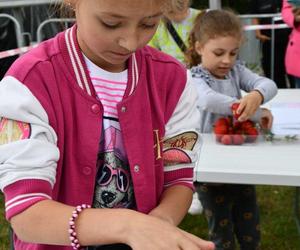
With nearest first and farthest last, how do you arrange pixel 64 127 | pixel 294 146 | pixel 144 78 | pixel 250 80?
1. pixel 64 127
2. pixel 144 78
3. pixel 294 146
4. pixel 250 80

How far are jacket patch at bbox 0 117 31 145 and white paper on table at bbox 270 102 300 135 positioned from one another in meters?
1.19

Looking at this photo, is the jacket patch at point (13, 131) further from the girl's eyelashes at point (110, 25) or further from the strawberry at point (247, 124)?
the strawberry at point (247, 124)

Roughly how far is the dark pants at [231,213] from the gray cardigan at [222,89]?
0.83 ft

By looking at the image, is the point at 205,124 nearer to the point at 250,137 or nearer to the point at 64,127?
the point at 250,137

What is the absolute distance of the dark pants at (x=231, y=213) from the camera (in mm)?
1986

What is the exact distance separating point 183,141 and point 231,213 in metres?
1.18

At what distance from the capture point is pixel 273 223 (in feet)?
9.52

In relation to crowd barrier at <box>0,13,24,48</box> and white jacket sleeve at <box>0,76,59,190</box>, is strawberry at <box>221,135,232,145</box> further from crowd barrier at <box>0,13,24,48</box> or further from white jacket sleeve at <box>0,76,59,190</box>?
crowd barrier at <box>0,13,24,48</box>

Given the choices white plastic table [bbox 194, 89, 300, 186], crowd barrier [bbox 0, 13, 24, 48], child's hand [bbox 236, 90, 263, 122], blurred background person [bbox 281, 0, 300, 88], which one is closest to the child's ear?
child's hand [bbox 236, 90, 263, 122]

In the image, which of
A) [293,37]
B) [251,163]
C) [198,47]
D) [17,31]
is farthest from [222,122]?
[17,31]

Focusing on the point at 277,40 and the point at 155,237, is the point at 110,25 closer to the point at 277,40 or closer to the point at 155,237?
the point at 155,237

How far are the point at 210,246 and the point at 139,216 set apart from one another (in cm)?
11

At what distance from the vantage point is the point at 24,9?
4.93 metres

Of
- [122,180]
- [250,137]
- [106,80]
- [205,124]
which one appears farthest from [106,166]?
[205,124]
